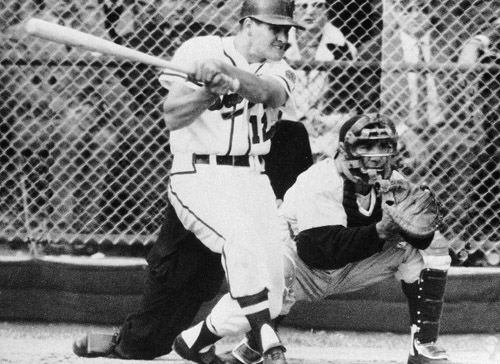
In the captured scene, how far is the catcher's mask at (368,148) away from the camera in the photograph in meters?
3.98

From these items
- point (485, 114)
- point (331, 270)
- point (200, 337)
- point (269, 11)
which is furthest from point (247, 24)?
point (485, 114)

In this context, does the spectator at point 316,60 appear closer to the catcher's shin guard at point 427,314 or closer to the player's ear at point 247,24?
the player's ear at point 247,24

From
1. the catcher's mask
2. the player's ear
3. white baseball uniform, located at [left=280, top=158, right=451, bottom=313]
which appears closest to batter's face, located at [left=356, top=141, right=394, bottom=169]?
the catcher's mask

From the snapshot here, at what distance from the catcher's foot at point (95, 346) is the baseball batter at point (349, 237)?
576 millimetres

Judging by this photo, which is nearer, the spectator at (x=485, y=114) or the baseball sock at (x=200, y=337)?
the baseball sock at (x=200, y=337)

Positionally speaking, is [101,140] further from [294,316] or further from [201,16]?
[294,316]

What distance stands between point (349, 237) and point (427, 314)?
1.65 ft

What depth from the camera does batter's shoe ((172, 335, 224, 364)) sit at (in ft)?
13.3

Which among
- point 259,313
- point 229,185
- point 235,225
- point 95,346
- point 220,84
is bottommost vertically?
point 95,346

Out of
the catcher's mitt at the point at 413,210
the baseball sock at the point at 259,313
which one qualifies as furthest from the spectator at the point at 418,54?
the baseball sock at the point at 259,313

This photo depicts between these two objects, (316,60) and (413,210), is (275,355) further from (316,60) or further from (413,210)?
(316,60)

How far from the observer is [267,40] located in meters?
3.93

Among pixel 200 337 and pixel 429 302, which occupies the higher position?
pixel 429 302

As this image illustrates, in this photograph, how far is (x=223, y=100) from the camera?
3846 mm
